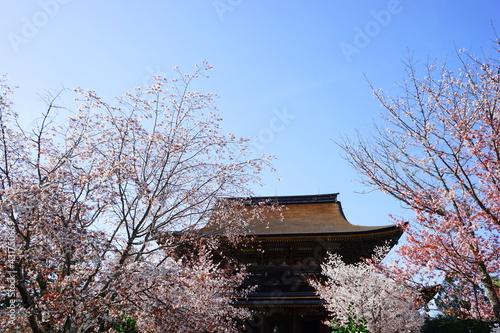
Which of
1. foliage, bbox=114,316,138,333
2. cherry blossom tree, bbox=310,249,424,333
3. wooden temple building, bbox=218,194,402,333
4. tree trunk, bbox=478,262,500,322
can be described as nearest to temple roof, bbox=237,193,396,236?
wooden temple building, bbox=218,194,402,333

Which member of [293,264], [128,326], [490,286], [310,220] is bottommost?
[128,326]

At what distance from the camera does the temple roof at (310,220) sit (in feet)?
46.6

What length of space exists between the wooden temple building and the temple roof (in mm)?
47

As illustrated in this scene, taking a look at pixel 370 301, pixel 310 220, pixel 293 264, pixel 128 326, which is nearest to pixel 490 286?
pixel 370 301

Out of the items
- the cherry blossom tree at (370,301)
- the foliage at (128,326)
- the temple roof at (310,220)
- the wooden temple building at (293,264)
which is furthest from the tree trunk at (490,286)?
the foliage at (128,326)

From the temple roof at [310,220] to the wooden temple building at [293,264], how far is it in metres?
0.05

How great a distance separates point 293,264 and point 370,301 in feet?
13.8

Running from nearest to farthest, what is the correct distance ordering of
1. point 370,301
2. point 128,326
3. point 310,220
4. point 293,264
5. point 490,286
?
point 490,286
point 128,326
point 370,301
point 293,264
point 310,220

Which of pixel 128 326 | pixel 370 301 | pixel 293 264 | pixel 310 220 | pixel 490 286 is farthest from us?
pixel 310 220

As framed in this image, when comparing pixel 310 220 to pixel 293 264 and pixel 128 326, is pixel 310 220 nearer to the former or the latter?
pixel 293 264

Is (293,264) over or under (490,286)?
over

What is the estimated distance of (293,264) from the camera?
14.3 m

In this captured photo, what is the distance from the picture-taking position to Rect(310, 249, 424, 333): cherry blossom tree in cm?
1059

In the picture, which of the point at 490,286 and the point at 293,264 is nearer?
the point at 490,286
